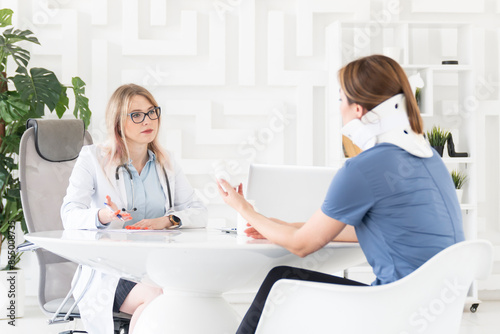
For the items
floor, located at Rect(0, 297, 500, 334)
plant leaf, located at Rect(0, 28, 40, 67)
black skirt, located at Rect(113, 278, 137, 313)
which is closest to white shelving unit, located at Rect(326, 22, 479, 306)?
floor, located at Rect(0, 297, 500, 334)

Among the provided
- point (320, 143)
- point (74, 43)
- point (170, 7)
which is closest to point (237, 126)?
point (320, 143)

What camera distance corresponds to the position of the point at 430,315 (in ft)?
4.81

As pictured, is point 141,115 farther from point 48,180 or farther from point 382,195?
point 382,195

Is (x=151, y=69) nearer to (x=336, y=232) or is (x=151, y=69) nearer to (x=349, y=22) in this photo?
(x=349, y=22)

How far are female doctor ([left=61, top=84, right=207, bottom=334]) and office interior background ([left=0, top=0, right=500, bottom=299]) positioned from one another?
5.87ft

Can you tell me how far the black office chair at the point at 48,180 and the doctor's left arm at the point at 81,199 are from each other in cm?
36

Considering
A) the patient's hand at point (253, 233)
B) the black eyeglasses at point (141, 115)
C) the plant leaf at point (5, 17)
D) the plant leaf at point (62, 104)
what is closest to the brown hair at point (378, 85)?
the patient's hand at point (253, 233)

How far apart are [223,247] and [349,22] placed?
315 centimetres

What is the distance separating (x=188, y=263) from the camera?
1.65 metres

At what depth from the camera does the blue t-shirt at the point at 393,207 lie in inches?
61.3

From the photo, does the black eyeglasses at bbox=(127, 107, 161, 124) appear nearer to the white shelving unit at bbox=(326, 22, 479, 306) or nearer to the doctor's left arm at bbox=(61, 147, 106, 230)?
the doctor's left arm at bbox=(61, 147, 106, 230)

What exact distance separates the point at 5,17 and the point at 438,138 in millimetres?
3031

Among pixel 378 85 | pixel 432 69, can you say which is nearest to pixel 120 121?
pixel 378 85

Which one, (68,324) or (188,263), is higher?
(188,263)
